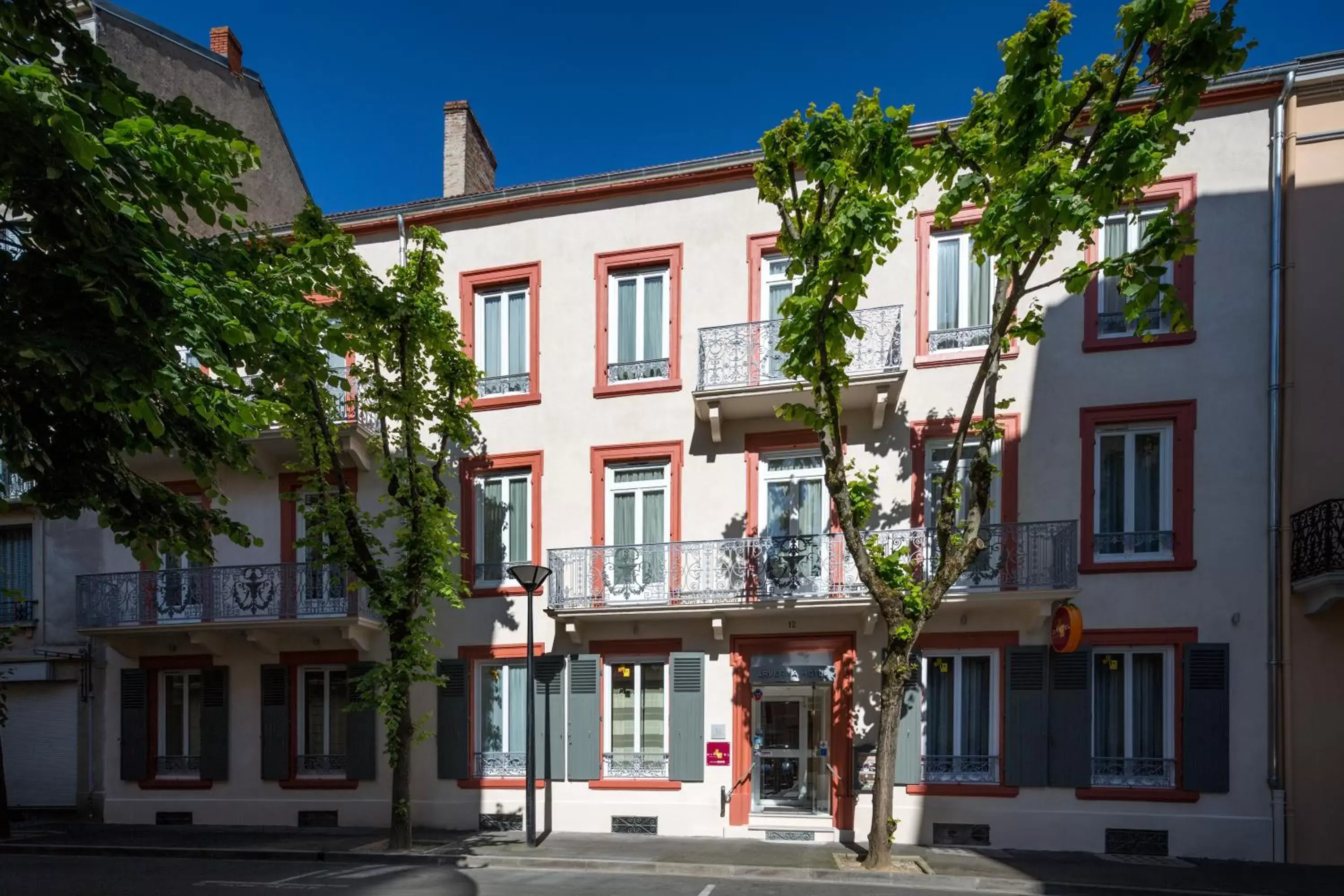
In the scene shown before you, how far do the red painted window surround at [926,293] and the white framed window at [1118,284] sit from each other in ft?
5.68

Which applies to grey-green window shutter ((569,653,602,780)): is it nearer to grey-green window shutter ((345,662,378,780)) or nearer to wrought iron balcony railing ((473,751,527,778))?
wrought iron balcony railing ((473,751,527,778))

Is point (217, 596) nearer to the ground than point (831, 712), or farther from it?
farther from it

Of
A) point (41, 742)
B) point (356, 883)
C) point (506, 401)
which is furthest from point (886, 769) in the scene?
point (41, 742)

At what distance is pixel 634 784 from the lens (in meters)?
14.3

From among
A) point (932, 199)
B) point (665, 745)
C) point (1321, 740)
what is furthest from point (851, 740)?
point (932, 199)

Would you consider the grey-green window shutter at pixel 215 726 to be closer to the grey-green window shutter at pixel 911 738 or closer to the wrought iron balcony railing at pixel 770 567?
the wrought iron balcony railing at pixel 770 567

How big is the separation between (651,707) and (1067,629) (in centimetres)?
627

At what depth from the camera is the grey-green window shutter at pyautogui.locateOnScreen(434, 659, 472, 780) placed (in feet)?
49.1

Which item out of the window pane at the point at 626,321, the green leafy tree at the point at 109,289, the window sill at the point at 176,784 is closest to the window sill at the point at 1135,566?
the window pane at the point at 626,321

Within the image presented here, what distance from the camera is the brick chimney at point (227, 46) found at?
20.8 m

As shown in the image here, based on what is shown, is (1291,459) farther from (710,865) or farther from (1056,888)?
(710,865)

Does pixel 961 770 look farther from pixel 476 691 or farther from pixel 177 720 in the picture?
pixel 177 720

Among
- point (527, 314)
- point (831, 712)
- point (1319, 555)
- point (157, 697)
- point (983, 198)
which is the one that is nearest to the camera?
point (983, 198)

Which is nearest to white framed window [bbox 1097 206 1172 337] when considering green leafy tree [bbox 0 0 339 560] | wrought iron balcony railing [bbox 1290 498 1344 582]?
wrought iron balcony railing [bbox 1290 498 1344 582]
